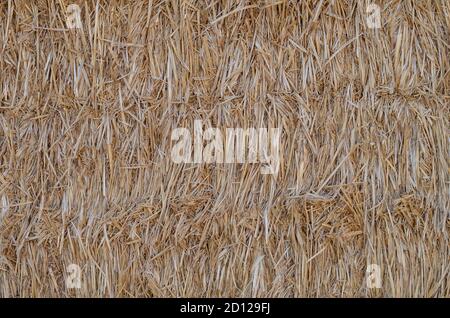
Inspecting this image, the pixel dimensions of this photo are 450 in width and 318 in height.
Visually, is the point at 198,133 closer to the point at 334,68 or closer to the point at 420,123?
the point at 334,68

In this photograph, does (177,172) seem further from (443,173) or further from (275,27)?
(443,173)

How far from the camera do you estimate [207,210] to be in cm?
128

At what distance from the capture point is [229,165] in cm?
128

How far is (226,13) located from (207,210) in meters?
0.49

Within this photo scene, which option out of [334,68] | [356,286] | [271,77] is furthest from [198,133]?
[356,286]

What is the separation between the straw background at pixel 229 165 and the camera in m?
1.27

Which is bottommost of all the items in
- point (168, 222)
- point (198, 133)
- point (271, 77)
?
point (168, 222)

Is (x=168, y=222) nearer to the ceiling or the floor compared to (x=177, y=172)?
nearer to the floor

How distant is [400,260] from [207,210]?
49 cm

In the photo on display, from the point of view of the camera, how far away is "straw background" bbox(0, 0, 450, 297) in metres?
1.27

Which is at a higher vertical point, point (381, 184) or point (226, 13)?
point (226, 13)

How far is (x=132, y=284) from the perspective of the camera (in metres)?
1.28

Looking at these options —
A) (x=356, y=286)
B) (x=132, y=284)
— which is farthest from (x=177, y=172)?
(x=356, y=286)

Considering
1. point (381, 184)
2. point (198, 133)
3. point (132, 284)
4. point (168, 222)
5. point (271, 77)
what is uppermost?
point (271, 77)
